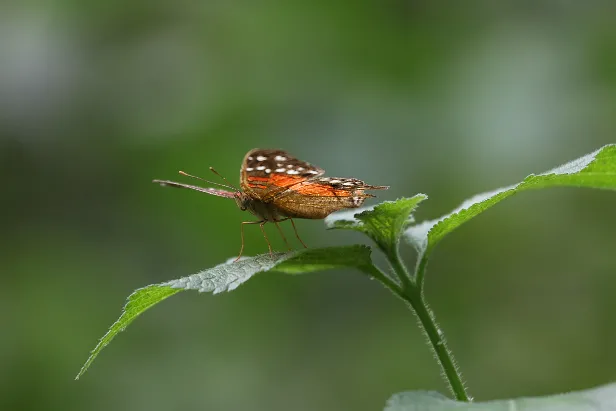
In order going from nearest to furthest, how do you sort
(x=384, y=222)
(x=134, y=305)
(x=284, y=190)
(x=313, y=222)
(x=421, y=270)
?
1. (x=134, y=305)
2. (x=421, y=270)
3. (x=384, y=222)
4. (x=284, y=190)
5. (x=313, y=222)

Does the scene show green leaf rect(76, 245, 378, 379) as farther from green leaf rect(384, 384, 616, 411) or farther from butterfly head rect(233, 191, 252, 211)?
butterfly head rect(233, 191, 252, 211)

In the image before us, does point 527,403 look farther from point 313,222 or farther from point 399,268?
point 313,222

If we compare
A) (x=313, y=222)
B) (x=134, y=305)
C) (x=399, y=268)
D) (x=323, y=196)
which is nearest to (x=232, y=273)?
(x=134, y=305)

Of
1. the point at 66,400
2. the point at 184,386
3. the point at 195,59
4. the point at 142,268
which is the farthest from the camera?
the point at 195,59

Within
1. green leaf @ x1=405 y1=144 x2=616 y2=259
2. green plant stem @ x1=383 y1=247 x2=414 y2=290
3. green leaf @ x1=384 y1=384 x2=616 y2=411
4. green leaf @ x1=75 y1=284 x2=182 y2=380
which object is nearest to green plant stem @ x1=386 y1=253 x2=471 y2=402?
green plant stem @ x1=383 y1=247 x2=414 y2=290

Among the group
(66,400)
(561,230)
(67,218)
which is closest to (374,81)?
(561,230)

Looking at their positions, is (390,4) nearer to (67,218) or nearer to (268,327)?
(268,327)
